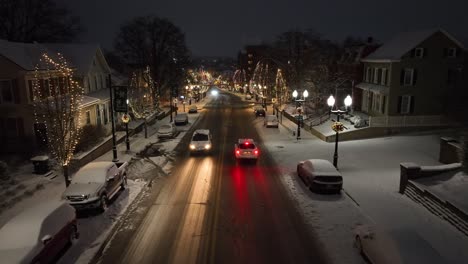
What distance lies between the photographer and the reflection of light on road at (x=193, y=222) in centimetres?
1173

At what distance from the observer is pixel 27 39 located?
153ft

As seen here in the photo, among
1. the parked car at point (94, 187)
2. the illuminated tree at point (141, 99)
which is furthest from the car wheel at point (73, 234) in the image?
the illuminated tree at point (141, 99)

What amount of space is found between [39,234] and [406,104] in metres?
31.6

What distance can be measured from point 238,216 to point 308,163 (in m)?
5.83

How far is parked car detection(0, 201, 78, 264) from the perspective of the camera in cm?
961

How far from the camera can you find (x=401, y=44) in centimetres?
3425

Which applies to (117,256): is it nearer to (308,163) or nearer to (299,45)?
(308,163)

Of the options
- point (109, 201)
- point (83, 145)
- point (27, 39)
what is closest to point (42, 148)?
point (83, 145)

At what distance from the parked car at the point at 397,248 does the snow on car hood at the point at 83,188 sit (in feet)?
34.4

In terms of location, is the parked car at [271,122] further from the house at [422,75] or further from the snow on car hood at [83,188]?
the snow on car hood at [83,188]

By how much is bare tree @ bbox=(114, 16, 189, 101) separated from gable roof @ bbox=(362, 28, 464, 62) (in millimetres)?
29180

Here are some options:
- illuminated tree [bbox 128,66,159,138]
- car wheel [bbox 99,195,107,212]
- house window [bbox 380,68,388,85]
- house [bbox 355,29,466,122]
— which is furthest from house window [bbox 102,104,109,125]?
house window [bbox 380,68,388,85]

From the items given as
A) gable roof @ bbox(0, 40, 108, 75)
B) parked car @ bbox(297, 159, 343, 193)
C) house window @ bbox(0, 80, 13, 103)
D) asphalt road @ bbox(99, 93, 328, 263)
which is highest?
gable roof @ bbox(0, 40, 108, 75)

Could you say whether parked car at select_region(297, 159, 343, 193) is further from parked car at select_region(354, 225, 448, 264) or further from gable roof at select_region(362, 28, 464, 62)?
gable roof at select_region(362, 28, 464, 62)
